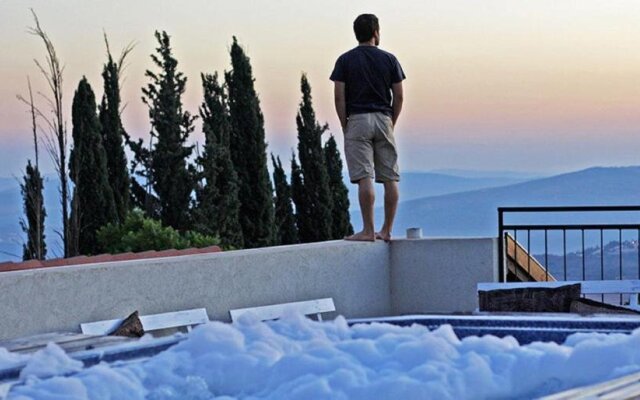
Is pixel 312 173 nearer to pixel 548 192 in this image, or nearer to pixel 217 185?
pixel 217 185

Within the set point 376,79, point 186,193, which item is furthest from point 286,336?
point 186,193

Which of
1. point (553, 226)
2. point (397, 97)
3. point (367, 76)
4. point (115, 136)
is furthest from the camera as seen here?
point (115, 136)

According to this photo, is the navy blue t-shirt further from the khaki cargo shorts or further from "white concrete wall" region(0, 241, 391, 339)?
"white concrete wall" region(0, 241, 391, 339)

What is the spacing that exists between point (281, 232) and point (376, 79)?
467 inches

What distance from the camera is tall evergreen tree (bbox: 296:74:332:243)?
741 inches

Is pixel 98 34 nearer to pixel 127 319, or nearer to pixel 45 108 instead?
pixel 45 108

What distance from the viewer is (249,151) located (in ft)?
57.7

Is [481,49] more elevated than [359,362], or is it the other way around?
[481,49]

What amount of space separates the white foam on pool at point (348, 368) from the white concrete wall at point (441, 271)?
11.0 ft

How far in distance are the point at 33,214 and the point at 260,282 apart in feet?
31.0

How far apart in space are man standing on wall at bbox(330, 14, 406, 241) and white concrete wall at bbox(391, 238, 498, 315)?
38 centimetres

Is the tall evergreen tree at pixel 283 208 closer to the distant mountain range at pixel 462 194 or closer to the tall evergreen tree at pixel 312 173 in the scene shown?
the tall evergreen tree at pixel 312 173

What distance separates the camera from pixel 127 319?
5.57m

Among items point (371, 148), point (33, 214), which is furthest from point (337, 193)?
point (371, 148)
